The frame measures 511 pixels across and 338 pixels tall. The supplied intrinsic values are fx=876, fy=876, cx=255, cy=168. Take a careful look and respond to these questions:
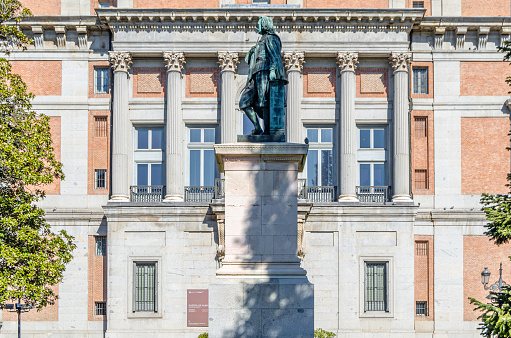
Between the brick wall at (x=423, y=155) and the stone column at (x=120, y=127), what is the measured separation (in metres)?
13.3

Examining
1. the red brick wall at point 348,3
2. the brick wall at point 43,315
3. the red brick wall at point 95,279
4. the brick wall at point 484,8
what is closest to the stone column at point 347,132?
the red brick wall at point 348,3

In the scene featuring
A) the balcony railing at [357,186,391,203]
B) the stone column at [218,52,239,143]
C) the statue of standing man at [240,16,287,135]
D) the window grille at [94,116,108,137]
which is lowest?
the balcony railing at [357,186,391,203]

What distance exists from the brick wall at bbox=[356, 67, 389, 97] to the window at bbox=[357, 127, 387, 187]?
1.62 m

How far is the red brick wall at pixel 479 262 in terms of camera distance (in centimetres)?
4009

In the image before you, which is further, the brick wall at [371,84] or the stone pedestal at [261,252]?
the brick wall at [371,84]

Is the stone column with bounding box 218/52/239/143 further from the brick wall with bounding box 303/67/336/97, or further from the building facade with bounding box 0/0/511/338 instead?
the brick wall with bounding box 303/67/336/97

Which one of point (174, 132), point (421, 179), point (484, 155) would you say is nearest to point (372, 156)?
point (421, 179)

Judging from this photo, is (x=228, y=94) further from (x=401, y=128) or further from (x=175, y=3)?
(x=401, y=128)

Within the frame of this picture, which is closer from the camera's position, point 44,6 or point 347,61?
point 347,61

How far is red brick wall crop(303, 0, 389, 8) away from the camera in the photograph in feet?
133

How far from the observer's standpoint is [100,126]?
40.8 metres

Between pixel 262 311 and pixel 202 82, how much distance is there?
79.1ft

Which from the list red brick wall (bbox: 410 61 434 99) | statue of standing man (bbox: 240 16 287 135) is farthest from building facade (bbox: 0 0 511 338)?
statue of standing man (bbox: 240 16 287 135)

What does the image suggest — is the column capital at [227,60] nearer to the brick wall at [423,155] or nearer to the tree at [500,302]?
the brick wall at [423,155]
